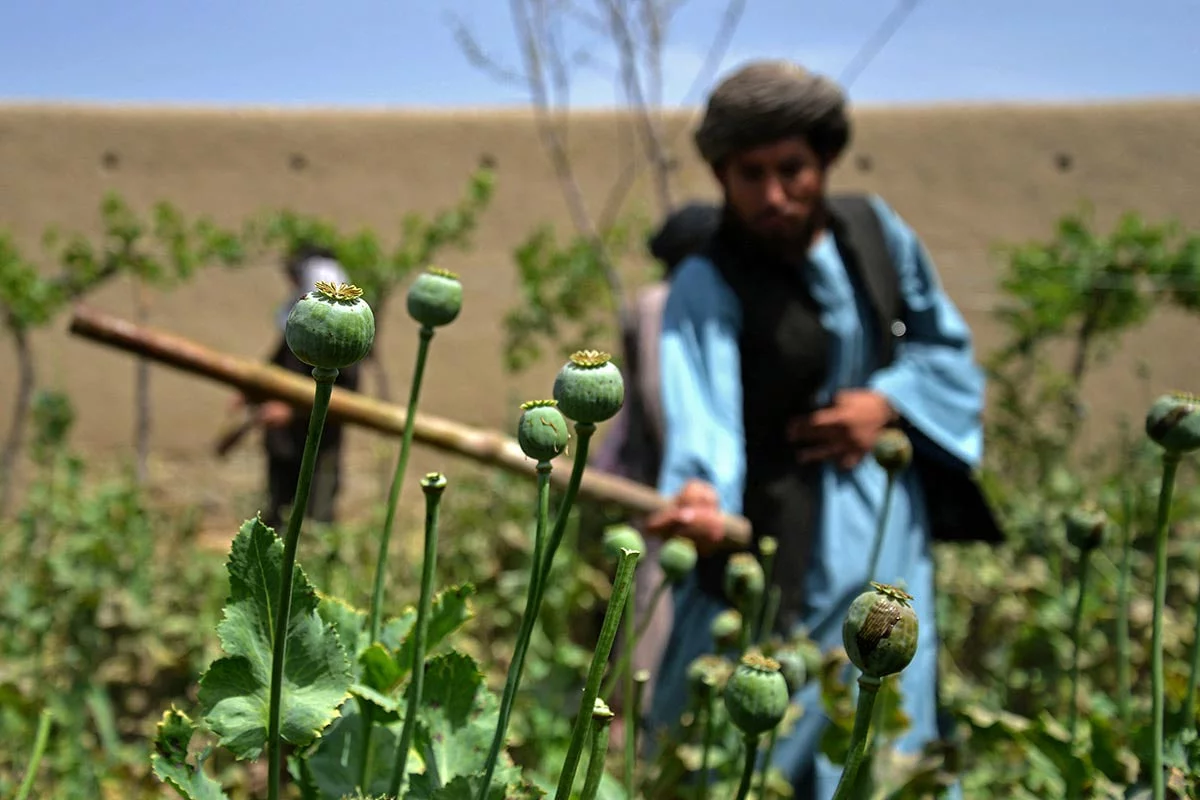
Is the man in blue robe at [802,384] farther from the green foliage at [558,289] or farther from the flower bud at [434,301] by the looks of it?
the green foliage at [558,289]

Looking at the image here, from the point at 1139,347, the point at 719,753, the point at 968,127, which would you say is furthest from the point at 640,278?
the point at 719,753

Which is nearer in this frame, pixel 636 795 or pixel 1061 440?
pixel 636 795

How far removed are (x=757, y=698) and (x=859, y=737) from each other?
0.12m

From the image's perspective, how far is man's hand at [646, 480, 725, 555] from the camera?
3.90 feet

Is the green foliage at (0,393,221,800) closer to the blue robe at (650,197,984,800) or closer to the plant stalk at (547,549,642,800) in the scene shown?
the blue robe at (650,197,984,800)

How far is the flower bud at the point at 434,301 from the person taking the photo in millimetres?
591

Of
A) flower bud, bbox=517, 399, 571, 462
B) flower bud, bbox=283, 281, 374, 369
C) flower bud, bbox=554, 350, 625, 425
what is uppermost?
flower bud, bbox=283, 281, 374, 369

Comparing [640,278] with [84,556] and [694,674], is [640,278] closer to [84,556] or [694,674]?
[84,556]

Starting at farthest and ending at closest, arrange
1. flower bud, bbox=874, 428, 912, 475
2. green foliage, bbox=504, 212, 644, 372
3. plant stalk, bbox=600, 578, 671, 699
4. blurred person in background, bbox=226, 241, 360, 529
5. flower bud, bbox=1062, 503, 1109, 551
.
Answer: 1. green foliage, bbox=504, 212, 644, 372
2. blurred person in background, bbox=226, 241, 360, 529
3. flower bud, bbox=874, 428, 912, 475
4. flower bud, bbox=1062, 503, 1109, 551
5. plant stalk, bbox=600, 578, 671, 699

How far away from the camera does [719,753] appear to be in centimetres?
89

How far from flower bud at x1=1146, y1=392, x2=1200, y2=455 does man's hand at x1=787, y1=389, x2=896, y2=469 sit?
3.40ft

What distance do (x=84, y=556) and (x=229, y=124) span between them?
621 cm

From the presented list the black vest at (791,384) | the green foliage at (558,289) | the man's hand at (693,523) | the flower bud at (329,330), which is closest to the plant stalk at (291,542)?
the flower bud at (329,330)

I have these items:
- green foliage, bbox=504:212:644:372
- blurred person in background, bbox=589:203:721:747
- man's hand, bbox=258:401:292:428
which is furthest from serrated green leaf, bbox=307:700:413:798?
green foliage, bbox=504:212:644:372
